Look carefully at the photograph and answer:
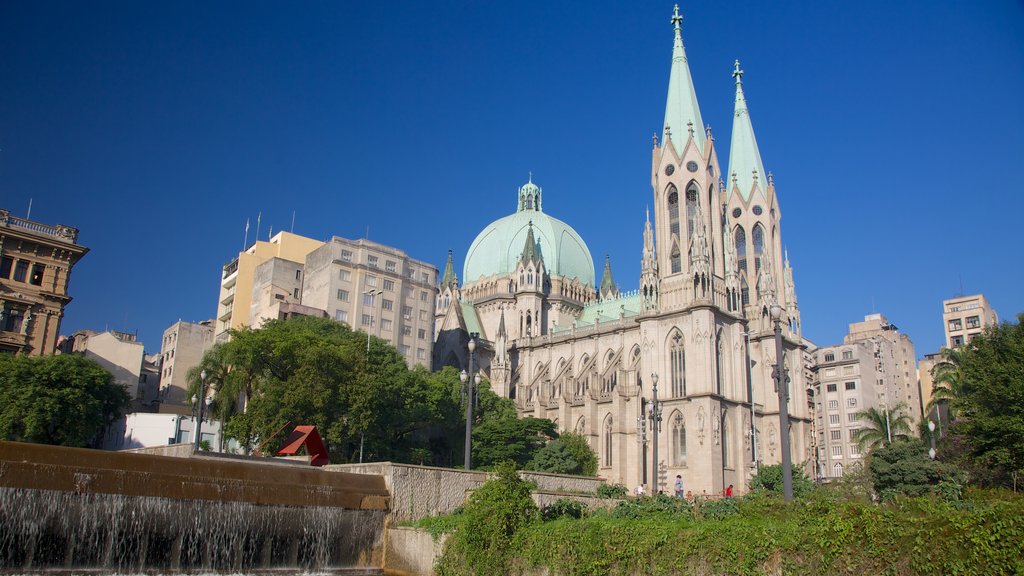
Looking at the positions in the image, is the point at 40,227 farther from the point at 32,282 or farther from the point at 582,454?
the point at 582,454

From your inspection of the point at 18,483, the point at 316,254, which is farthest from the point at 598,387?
the point at 18,483

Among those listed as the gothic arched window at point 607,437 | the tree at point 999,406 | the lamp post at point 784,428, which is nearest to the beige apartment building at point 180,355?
the gothic arched window at point 607,437

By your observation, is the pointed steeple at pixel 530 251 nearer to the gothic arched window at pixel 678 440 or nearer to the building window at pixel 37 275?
the gothic arched window at pixel 678 440

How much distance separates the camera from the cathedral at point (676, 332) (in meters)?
69.1

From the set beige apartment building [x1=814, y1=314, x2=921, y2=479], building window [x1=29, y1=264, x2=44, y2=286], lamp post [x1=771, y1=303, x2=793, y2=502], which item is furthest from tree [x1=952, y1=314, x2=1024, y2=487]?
building window [x1=29, y1=264, x2=44, y2=286]

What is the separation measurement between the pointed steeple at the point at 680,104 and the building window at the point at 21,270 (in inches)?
2181

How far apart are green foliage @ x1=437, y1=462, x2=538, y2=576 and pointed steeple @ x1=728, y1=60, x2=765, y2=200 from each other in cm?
6820

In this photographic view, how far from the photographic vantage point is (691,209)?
77125 mm

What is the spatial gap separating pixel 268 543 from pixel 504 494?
7.56 metres

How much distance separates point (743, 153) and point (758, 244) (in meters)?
10.9

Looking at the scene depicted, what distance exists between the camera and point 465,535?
968 inches

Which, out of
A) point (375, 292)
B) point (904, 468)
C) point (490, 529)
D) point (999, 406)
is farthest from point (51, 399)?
point (999, 406)

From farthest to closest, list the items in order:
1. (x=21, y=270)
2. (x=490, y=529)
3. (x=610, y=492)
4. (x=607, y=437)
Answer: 1. (x=607, y=437)
2. (x=21, y=270)
3. (x=610, y=492)
4. (x=490, y=529)

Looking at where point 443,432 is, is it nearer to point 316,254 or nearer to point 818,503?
point 316,254
